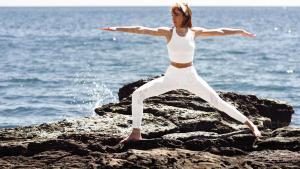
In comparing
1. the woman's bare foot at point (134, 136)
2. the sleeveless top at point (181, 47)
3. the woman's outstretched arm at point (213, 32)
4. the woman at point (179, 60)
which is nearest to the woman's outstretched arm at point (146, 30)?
the woman at point (179, 60)

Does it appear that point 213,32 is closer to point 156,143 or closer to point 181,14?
point 181,14

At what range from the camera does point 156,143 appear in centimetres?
814

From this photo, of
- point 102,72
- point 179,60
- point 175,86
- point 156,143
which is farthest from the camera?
point 102,72

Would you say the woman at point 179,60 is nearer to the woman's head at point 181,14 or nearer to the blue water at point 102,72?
the woman's head at point 181,14

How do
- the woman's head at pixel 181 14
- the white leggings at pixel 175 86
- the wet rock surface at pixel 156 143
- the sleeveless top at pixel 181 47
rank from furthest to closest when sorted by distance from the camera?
the white leggings at pixel 175 86 → the sleeveless top at pixel 181 47 → the woman's head at pixel 181 14 → the wet rock surface at pixel 156 143

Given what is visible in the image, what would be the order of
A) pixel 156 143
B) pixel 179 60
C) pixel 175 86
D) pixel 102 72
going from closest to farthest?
1. pixel 156 143
2. pixel 179 60
3. pixel 175 86
4. pixel 102 72

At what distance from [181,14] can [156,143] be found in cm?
165

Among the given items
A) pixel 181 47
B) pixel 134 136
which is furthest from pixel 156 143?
pixel 181 47

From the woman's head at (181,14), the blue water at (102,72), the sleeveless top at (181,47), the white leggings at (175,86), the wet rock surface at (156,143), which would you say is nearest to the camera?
the wet rock surface at (156,143)

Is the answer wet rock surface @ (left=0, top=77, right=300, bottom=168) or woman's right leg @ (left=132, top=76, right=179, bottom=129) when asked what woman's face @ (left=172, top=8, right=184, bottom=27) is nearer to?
woman's right leg @ (left=132, top=76, right=179, bottom=129)

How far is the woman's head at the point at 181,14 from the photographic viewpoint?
8100 millimetres

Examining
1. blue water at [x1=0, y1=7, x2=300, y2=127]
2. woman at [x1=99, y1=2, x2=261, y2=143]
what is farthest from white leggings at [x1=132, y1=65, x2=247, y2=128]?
blue water at [x1=0, y1=7, x2=300, y2=127]

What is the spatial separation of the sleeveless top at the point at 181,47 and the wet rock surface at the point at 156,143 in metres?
1.04

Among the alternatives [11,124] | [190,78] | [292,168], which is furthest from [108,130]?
[11,124]
